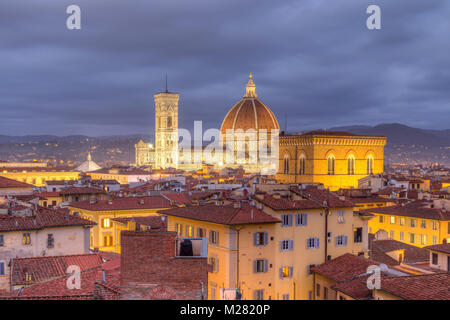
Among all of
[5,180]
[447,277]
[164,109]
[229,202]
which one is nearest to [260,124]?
[164,109]

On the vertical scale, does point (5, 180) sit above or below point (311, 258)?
above

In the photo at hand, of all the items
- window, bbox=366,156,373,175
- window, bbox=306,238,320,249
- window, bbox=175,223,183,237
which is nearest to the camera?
window, bbox=306,238,320,249

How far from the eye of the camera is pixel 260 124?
6220 inches

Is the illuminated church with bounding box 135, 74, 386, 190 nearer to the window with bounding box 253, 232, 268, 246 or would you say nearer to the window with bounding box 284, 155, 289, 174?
the window with bounding box 284, 155, 289, 174

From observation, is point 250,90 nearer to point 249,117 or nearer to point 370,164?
point 249,117

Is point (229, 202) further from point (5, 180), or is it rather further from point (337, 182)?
point (337, 182)

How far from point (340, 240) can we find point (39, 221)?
1575cm

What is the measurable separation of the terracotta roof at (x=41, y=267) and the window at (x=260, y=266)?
7667mm

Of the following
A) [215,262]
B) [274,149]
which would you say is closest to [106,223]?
[215,262]

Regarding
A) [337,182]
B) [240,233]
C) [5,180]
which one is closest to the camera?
[240,233]

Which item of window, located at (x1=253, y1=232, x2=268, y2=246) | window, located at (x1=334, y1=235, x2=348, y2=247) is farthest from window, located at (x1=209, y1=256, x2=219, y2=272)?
window, located at (x1=334, y1=235, x2=348, y2=247)

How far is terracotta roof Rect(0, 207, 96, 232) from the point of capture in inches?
859

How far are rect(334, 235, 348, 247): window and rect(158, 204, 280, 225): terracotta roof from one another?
187 inches

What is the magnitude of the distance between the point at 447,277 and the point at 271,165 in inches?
5070
